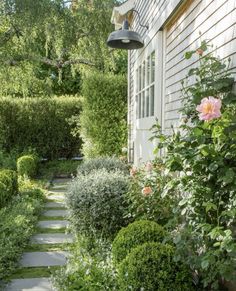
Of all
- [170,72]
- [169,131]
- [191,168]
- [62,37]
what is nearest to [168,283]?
[191,168]

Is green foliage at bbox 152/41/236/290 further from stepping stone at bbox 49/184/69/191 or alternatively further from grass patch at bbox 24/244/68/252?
stepping stone at bbox 49/184/69/191

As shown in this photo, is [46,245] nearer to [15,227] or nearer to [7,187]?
[15,227]

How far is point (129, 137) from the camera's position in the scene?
26.4 ft

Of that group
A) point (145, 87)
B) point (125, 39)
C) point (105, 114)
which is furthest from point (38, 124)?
point (125, 39)

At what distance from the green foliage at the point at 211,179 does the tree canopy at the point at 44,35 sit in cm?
872

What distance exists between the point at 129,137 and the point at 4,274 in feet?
16.5

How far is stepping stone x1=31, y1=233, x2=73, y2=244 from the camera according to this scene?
448 cm

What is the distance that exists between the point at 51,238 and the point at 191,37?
10.0ft

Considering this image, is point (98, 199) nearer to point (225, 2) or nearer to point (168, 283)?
point (168, 283)

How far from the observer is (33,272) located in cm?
359

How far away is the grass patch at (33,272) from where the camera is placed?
11.5ft

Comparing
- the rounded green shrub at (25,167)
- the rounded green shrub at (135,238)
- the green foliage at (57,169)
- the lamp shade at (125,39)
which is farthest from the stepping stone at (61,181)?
the rounded green shrub at (135,238)

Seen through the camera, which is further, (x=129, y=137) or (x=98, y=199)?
(x=129, y=137)

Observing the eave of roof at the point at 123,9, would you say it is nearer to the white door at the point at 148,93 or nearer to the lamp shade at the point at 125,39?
the white door at the point at 148,93
